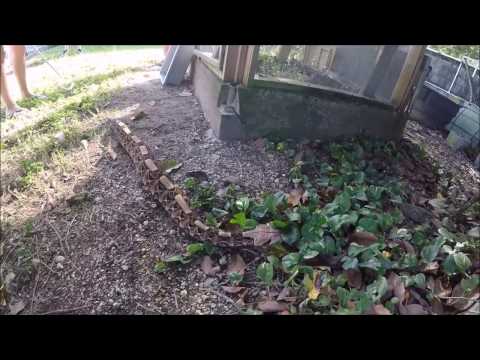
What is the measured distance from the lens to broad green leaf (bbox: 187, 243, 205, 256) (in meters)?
1.59

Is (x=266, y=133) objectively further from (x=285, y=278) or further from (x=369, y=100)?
(x=285, y=278)

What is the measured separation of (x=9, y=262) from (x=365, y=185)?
6.89 feet

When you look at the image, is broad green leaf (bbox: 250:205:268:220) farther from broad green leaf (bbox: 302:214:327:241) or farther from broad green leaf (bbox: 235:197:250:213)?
broad green leaf (bbox: 302:214:327:241)

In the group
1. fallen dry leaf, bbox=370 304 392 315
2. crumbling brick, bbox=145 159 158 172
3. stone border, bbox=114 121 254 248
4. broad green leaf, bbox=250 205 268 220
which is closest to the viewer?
fallen dry leaf, bbox=370 304 392 315

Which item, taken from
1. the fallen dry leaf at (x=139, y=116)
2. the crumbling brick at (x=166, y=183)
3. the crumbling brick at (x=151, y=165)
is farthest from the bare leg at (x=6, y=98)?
the crumbling brick at (x=166, y=183)

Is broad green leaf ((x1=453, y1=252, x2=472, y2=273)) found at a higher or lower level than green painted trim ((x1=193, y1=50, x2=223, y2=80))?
lower

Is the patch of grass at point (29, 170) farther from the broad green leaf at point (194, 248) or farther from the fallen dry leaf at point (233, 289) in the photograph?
the fallen dry leaf at point (233, 289)

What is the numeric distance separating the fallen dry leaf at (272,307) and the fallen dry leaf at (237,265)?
239mm

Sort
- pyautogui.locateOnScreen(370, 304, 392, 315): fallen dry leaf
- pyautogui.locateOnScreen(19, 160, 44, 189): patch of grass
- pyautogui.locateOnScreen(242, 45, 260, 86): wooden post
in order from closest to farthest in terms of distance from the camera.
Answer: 1. pyautogui.locateOnScreen(370, 304, 392, 315): fallen dry leaf
2. pyautogui.locateOnScreen(19, 160, 44, 189): patch of grass
3. pyautogui.locateOnScreen(242, 45, 260, 86): wooden post

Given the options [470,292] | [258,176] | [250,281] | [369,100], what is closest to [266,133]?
[258,176]

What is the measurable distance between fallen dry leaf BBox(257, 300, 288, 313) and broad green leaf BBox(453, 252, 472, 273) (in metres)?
0.62

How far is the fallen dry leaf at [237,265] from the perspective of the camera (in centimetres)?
152

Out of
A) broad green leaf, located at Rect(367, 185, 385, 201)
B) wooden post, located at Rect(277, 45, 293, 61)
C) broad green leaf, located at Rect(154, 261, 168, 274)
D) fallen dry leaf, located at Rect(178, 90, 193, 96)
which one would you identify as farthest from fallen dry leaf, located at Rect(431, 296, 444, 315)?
fallen dry leaf, located at Rect(178, 90, 193, 96)

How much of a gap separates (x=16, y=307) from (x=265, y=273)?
1192mm
